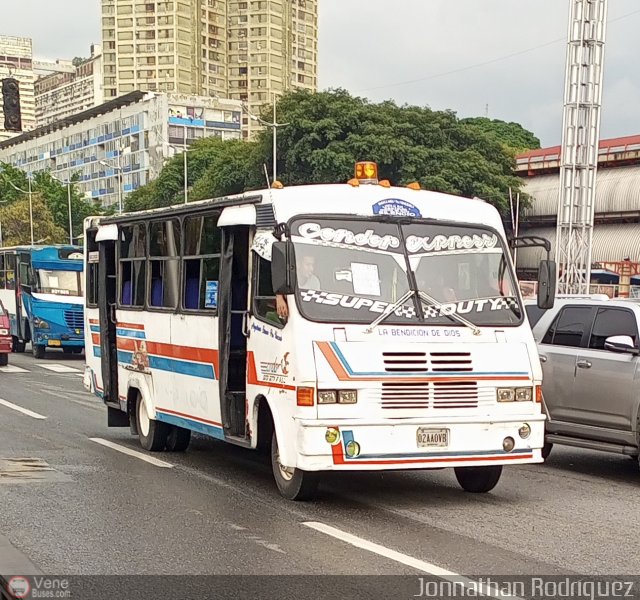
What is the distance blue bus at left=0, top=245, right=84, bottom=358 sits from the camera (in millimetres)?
32062

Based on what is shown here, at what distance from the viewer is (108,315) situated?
14.3 metres

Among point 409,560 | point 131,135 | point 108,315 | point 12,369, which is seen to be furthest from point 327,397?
point 131,135

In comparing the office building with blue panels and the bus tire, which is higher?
the office building with blue panels

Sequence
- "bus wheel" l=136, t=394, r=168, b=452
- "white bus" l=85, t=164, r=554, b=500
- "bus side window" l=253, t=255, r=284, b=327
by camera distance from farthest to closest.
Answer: "bus wheel" l=136, t=394, r=168, b=452
"bus side window" l=253, t=255, r=284, b=327
"white bus" l=85, t=164, r=554, b=500

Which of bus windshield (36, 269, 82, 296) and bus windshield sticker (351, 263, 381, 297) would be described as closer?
bus windshield sticker (351, 263, 381, 297)

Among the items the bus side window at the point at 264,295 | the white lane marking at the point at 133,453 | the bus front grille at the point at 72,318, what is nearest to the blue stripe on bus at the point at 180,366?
the white lane marking at the point at 133,453

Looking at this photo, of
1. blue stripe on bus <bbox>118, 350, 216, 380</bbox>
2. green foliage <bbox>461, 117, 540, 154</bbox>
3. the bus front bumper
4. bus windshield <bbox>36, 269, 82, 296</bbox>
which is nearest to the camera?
the bus front bumper

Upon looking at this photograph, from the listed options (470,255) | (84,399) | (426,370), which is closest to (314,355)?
(426,370)

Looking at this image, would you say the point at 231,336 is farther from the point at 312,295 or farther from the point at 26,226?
the point at 26,226

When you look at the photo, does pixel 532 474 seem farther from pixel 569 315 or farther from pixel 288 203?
pixel 288 203

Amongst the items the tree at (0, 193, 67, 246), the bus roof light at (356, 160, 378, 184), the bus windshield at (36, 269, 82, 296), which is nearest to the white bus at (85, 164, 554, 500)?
the bus roof light at (356, 160, 378, 184)

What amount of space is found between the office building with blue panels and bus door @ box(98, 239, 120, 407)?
3912 inches

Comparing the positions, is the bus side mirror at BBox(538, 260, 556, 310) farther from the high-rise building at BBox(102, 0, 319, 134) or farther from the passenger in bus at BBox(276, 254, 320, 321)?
the high-rise building at BBox(102, 0, 319, 134)

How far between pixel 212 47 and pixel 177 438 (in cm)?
15320
